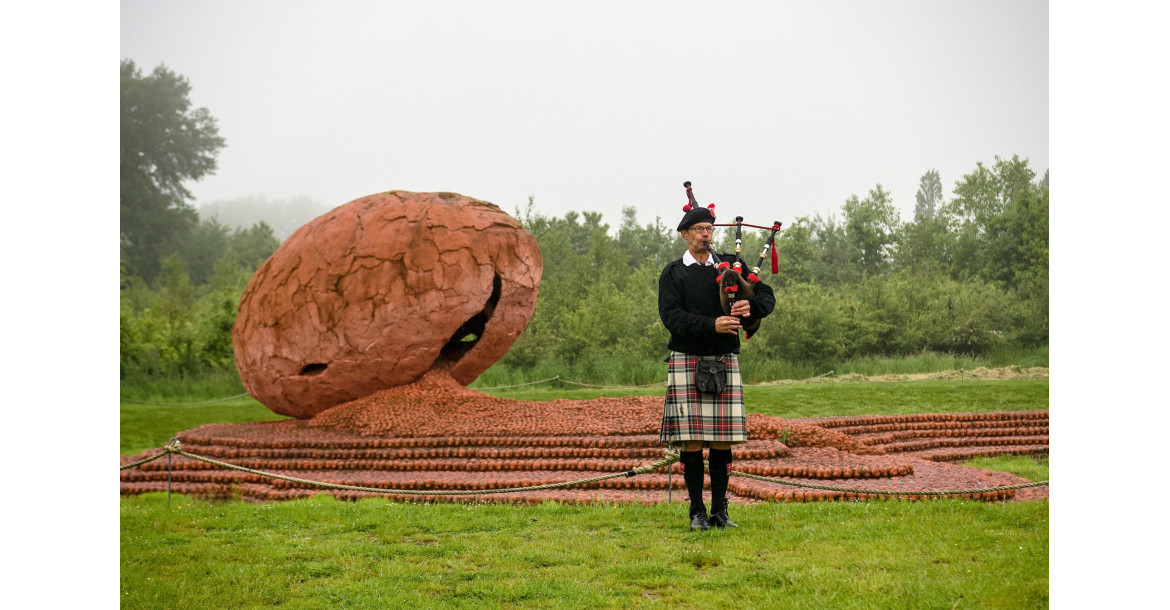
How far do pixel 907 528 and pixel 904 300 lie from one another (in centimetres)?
1407

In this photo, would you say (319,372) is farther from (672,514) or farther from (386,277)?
(672,514)

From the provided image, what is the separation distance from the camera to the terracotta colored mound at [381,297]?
902 centimetres

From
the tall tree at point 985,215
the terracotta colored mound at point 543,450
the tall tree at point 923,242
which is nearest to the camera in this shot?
the terracotta colored mound at point 543,450

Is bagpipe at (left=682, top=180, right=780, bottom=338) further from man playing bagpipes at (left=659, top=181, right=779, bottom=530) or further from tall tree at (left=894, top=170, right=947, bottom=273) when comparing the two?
tall tree at (left=894, top=170, right=947, bottom=273)

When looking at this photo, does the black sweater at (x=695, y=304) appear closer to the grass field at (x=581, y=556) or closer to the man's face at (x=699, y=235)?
the man's face at (x=699, y=235)

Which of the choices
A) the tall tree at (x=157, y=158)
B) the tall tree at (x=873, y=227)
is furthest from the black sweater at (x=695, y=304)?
the tall tree at (x=157, y=158)

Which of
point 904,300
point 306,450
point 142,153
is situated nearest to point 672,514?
point 306,450

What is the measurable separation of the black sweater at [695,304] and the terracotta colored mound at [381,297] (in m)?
5.12

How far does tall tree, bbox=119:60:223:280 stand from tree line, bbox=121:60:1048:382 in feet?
0.14

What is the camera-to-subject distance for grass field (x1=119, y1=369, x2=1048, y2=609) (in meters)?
3.29

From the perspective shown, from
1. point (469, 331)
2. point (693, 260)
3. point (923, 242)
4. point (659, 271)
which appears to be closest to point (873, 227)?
point (923, 242)

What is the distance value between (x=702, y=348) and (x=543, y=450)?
3.86 meters

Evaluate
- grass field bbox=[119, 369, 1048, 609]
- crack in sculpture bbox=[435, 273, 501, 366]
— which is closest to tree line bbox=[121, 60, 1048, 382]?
crack in sculpture bbox=[435, 273, 501, 366]

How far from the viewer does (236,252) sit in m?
30.6
